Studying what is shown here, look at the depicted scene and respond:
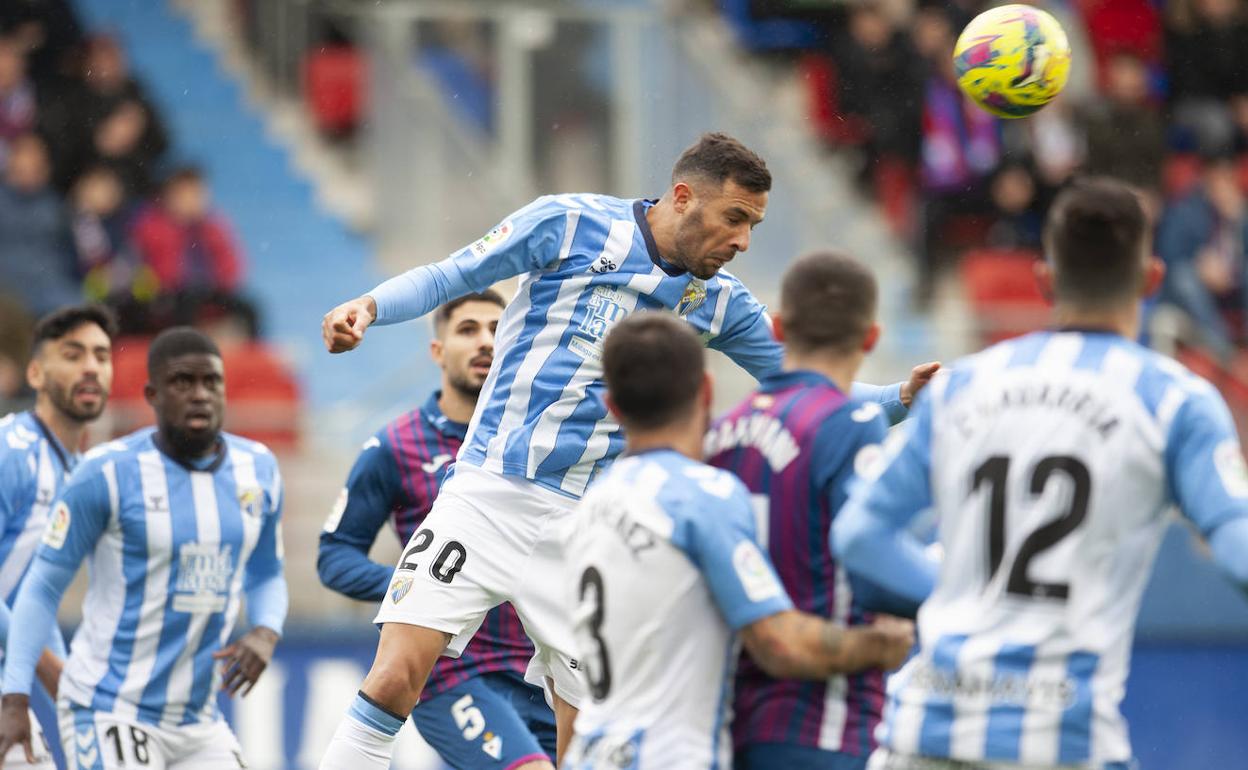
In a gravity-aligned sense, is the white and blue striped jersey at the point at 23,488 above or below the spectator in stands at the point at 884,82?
below

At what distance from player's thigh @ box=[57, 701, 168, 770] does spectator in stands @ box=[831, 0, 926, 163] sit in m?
9.50

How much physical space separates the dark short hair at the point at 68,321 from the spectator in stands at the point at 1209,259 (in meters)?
8.23

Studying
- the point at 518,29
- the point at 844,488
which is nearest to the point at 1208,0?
the point at 518,29

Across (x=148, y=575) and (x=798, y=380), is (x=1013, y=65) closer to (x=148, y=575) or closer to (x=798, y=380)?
(x=798, y=380)

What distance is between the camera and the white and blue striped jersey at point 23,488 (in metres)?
8.13

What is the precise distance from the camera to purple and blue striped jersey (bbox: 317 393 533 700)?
732cm

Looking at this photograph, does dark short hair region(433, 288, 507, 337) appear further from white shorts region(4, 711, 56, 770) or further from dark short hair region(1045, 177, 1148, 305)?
dark short hair region(1045, 177, 1148, 305)

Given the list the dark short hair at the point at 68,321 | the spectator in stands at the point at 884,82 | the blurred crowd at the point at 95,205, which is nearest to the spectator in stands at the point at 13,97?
the blurred crowd at the point at 95,205

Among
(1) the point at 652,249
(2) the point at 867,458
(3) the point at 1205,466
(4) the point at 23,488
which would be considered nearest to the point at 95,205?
(4) the point at 23,488

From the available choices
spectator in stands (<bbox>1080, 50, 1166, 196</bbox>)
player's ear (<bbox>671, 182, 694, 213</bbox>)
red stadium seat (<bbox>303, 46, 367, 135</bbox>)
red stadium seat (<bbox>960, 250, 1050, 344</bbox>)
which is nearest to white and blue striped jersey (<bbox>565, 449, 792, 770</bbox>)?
player's ear (<bbox>671, 182, 694, 213</bbox>)

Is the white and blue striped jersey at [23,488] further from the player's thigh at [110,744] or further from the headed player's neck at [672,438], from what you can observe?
the headed player's neck at [672,438]

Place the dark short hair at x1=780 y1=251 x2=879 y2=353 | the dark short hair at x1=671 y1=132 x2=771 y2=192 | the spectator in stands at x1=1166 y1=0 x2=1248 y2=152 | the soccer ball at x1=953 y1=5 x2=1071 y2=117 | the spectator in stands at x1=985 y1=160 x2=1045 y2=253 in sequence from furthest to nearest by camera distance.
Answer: the spectator in stands at x1=1166 y1=0 x2=1248 y2=152, the spectator in stands at x1=985 y1=160 x2=1045 y2=253, the soccer ball at x1=953 y1=5 x2=1071 y2=117, the dark short hair at x1=671 y1=132 x2=771 y2=192, the dark short hair at x1=780 y1=251 x2=879 y2=353

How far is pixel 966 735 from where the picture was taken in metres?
4.12

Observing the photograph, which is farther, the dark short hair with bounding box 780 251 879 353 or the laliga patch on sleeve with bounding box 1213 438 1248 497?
the dark short hair with bounding box 780 251 879 353
